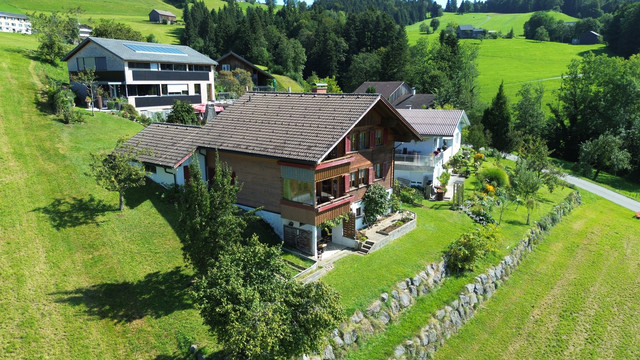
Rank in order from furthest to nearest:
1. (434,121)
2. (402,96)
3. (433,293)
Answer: (402,96), (434,121), (433,293)

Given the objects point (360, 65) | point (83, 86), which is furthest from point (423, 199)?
point (360, 65)

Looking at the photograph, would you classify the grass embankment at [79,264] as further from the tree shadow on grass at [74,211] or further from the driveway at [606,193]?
the driveway at [606,193]

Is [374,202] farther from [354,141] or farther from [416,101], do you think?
[416,101]

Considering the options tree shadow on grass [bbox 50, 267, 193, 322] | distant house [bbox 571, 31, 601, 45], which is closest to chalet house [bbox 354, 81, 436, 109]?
tree shadow on grass [bbox 50, 267, 193, 322]

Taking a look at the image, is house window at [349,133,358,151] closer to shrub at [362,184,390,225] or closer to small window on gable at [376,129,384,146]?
small window on gable at [376,129,384,146]

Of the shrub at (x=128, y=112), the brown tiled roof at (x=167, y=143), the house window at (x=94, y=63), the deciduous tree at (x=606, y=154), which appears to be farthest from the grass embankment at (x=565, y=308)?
the house window at (x=94, y=63)

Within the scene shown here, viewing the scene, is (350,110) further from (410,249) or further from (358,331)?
(358,331)

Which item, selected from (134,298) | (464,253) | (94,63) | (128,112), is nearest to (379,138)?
(464,253)
